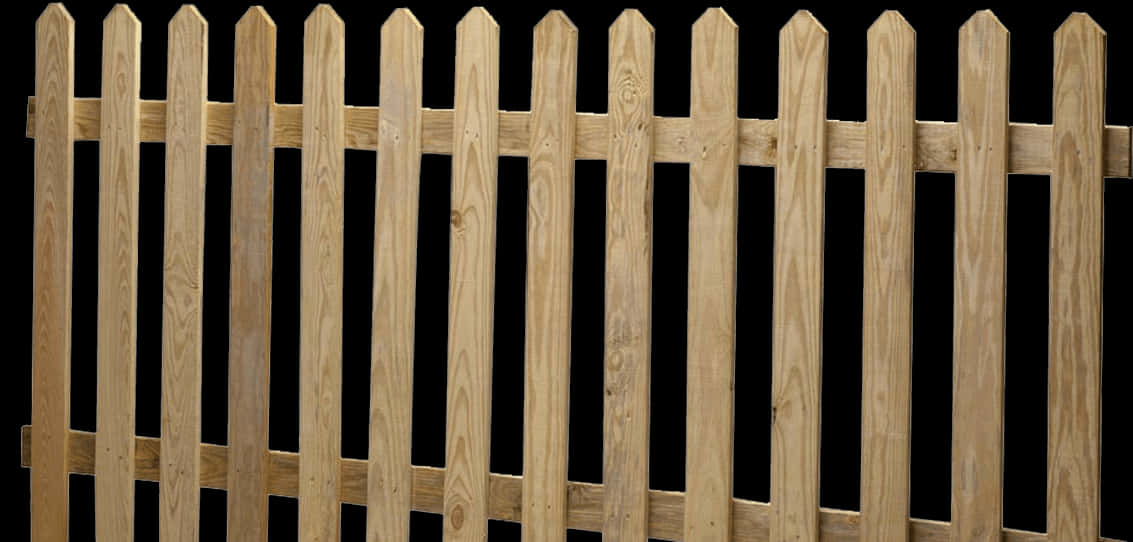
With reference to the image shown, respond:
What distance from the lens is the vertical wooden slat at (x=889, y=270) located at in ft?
16.0

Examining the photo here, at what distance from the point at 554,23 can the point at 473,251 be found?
74 cm

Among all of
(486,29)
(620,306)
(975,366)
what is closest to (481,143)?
(486,29)

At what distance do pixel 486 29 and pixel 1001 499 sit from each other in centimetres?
208

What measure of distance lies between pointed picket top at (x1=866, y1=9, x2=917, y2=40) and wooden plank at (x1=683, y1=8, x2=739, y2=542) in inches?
16.1

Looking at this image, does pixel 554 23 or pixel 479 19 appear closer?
pixel 554 23

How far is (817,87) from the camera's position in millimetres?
4953

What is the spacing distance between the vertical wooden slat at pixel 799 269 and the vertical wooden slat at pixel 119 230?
224 centimetres

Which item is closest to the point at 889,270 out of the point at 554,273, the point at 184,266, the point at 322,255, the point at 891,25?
the point at 891,25

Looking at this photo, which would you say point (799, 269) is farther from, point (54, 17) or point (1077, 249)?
point (54, 17)

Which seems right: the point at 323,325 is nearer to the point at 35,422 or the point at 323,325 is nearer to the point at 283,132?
the point at 283,132

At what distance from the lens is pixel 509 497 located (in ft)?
17.6

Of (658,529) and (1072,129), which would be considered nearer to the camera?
(1072,129)

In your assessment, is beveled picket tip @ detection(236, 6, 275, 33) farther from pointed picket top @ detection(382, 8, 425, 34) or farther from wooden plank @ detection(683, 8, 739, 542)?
wooden plank @ detection(683, 8, 739, 542)

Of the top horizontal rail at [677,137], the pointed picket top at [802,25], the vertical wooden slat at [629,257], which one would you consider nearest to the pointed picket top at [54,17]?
the top horizontal rail at [677,137]
